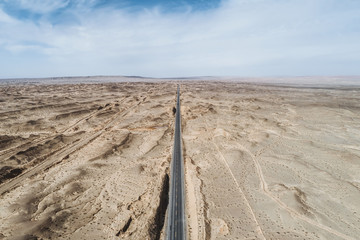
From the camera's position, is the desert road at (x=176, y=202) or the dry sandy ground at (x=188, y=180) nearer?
the desert road at (x=176, y=202)

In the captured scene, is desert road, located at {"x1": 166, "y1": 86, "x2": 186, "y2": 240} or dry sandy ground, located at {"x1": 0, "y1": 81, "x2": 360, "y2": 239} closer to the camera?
desert road, located at {"x1": 166, "y1": 86, "x2": 186, "y2": 240}

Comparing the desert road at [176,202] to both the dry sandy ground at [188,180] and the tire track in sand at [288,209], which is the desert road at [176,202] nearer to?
the dry sandy ground at [188,180]

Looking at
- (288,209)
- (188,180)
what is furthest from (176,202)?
(288,209)

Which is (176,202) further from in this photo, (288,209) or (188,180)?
(288,209)

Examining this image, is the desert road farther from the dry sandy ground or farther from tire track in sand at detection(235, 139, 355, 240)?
tire track in sand at detection(235, 139, 355, 240)

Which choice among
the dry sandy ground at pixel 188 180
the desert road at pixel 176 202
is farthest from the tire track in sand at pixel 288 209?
the desert road at pixel 176 202

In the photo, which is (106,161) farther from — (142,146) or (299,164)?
(299,164)

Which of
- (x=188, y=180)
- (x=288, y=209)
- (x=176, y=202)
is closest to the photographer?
(x=288, y=209)

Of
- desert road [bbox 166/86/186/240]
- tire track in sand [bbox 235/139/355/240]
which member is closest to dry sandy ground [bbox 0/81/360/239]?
tire track in sand [bbox 235/139/355/240]
